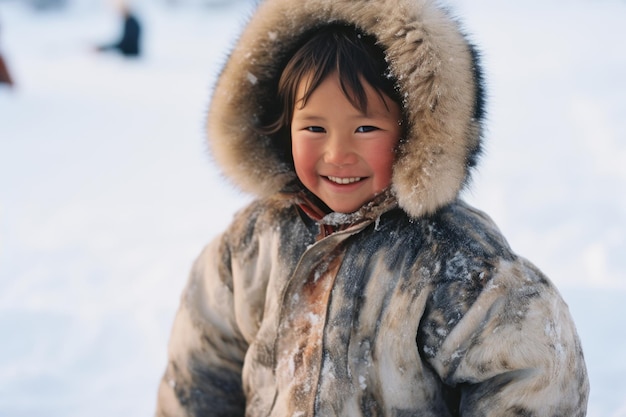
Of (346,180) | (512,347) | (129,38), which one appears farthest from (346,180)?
(129,38)

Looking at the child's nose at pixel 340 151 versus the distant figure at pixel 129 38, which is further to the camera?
the distant figure at pixel 129 38

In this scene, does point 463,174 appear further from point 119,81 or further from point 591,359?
point 119,81

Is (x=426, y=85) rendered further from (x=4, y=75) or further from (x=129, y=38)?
(x=129, y=38)

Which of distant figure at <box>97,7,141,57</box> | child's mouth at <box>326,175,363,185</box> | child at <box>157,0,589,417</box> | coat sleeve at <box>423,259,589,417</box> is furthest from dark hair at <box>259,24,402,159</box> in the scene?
distant figure at <box>97,7,141,57</box>

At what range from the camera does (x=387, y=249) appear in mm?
1391

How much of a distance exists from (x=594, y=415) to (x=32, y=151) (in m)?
4.56

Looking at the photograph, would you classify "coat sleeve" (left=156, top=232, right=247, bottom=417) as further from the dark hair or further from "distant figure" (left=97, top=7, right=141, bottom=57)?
"distant figure" (left=97, top=7, right=141, bottom=57)

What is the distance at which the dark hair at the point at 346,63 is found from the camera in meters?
1.35

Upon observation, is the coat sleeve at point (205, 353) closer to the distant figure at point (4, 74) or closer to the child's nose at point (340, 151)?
the child's nose at point (340, 151)

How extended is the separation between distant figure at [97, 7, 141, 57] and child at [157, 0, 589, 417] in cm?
789

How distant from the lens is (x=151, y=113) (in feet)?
21.8

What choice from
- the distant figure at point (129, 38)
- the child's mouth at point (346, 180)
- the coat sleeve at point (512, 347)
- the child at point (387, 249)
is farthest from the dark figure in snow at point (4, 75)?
the coat sleeve at point (512, 347)

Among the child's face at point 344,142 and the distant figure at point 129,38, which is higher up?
the distant figure at point 129,38

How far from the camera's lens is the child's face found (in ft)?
4.46
